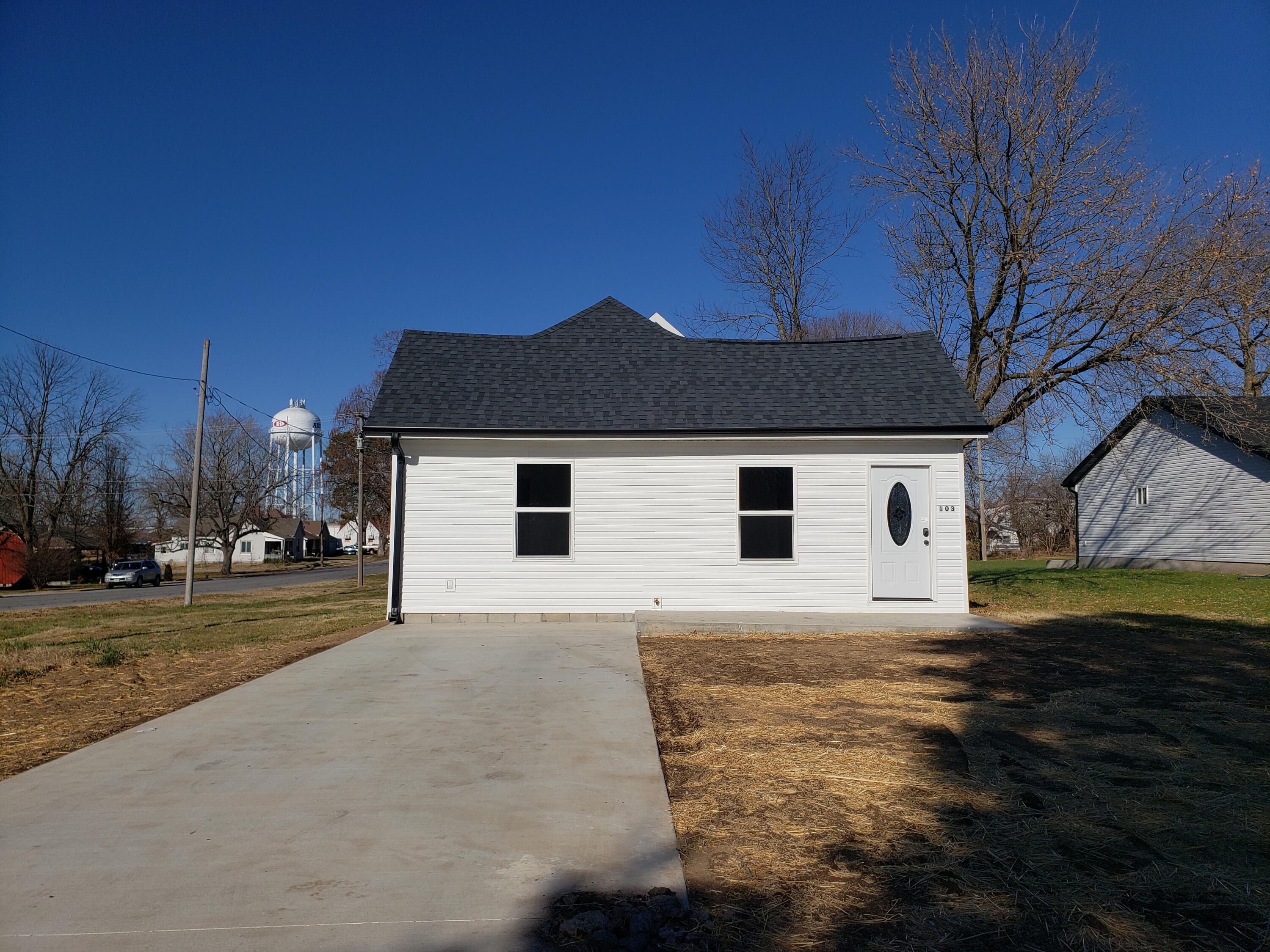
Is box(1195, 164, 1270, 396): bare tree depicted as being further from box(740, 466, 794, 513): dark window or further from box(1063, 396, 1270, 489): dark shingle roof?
box(740, 466, 794, 513): dark window

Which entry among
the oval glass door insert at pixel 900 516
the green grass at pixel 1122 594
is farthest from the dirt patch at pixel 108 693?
the green grass at pixel 1122 594

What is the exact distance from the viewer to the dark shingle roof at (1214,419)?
14742mm

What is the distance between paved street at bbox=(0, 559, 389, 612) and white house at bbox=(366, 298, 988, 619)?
16906mm

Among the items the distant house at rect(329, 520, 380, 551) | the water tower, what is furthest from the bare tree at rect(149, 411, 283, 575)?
the distant house at rect(329, 520, 380, 551)

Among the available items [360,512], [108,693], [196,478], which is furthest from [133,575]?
[108,693]

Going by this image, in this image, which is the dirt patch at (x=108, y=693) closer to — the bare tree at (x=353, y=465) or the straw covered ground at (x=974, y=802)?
the straw covered ground at (x=974, y=802)

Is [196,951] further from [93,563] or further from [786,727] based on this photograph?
[93,563]

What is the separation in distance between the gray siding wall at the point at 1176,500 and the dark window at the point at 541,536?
18.8 metres

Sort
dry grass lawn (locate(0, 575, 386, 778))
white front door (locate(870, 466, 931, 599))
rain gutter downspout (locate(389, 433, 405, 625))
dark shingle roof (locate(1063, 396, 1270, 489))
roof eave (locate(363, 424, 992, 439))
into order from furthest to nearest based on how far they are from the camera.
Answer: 1. dark shingle roof (locate(1063, 396, 1270, 489))
2. white front door (locate(870, 466, 931, 599))
3. rain gutter downspout (locate(389, 433, 405, 625))
4. roof eave (locate(363, 424, 992, 439))
5. dry grass lawn (locate(0, 575, 386, 778))

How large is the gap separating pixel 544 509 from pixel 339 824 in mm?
7273

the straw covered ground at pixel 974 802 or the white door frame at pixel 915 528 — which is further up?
the white door frame at pixel 915 528

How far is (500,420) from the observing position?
1084 cm

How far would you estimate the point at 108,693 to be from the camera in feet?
23.6

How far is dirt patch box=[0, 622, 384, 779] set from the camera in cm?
552
